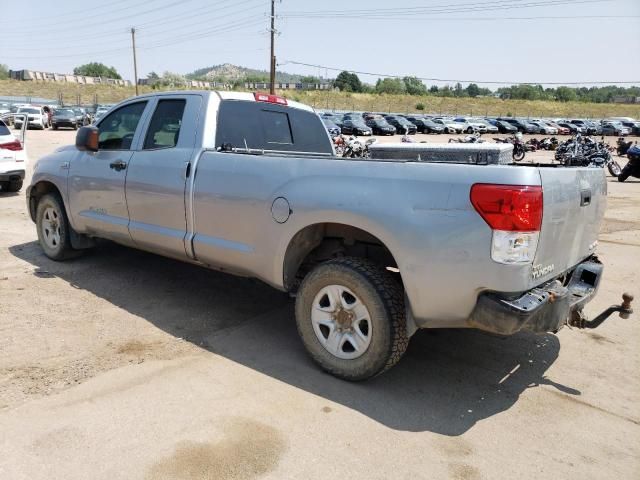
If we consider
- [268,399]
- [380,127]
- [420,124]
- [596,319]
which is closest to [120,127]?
[268,399]

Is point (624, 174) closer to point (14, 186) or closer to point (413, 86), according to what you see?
point (14, 186)

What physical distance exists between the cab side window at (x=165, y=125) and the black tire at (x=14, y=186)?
770 centimetres

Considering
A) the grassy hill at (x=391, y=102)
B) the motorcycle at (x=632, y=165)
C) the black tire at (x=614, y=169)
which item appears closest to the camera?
the motorcycle at (x=632, y=165)

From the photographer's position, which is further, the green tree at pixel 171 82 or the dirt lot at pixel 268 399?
the green tree at pixel 171 82

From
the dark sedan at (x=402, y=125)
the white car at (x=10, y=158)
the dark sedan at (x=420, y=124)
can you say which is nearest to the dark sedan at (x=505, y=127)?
the dark sedan at (x=420, y=124)

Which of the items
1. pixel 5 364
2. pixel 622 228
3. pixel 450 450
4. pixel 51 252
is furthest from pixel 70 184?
pixel 622 228

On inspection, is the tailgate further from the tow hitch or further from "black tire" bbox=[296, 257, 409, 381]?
"black tire" bbox=[296, 257, 409, 381]

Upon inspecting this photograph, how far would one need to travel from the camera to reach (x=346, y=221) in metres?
3.34

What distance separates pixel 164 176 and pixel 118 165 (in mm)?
782

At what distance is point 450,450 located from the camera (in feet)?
9.34

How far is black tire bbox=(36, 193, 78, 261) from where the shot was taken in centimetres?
591

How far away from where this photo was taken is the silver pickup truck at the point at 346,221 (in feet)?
9.48

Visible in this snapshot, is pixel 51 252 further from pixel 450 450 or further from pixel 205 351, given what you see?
pixel 450 450

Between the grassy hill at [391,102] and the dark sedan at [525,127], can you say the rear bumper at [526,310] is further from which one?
the grassy hill at [391,102]
